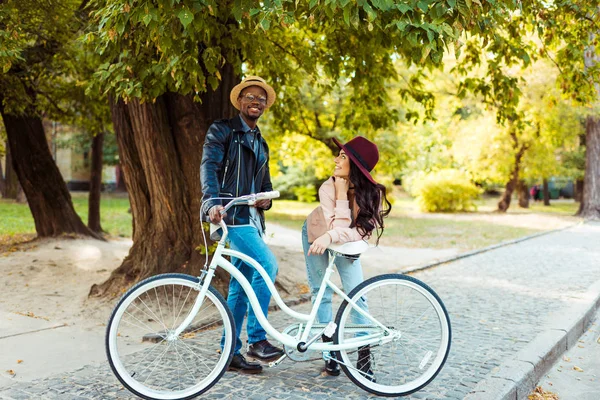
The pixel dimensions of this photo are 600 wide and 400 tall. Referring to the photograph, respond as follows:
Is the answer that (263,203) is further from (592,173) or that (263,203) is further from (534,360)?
(592,173)

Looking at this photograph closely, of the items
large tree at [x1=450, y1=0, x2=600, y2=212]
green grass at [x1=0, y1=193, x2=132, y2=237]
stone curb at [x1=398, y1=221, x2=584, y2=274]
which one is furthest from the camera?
green grass at [x1=0, y1=193, x2=132, y2=237]

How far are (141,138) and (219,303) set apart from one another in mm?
3770

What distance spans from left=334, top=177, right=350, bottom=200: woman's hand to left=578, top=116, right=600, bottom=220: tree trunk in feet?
77.7

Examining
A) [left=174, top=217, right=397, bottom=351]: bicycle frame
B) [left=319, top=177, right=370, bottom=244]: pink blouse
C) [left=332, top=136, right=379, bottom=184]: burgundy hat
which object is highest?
[left=332, top=136, right=379, bottom=184]: burgundy hat

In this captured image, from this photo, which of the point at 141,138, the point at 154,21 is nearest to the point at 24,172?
the point at 141,138

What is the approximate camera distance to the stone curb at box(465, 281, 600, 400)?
4.26 m

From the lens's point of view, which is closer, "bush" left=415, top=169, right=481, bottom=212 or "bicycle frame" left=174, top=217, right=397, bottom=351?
"bicycle frame" left=174, top=217, right=397, bottom=351

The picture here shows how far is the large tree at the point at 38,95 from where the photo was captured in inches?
359

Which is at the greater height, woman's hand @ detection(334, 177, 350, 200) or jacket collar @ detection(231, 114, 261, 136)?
jacket collar @ detection(231, 114, 261, 136)

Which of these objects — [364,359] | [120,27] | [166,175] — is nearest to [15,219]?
[166,175]

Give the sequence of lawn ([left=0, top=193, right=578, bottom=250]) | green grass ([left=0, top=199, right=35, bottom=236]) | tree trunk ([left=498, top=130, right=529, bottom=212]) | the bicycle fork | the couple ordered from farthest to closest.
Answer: tree trunk ([left=498, top=130, right=529, bottom=212]), green grass ([left=0, top=199, right=35, bottom=236]), lawn ([left=0, top=193, right=578, bottom=250]), the couple, the bicycle fork

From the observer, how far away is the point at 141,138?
7.31 meters

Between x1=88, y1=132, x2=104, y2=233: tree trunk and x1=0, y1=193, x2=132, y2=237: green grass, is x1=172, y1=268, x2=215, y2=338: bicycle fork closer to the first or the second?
x1=88, y1=132, x2=104, y2=233: tree trunk

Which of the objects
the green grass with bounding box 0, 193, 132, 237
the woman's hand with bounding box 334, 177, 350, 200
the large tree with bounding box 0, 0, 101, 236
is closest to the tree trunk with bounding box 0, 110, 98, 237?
the large tree with bounding box 0, 0, 101, 236
